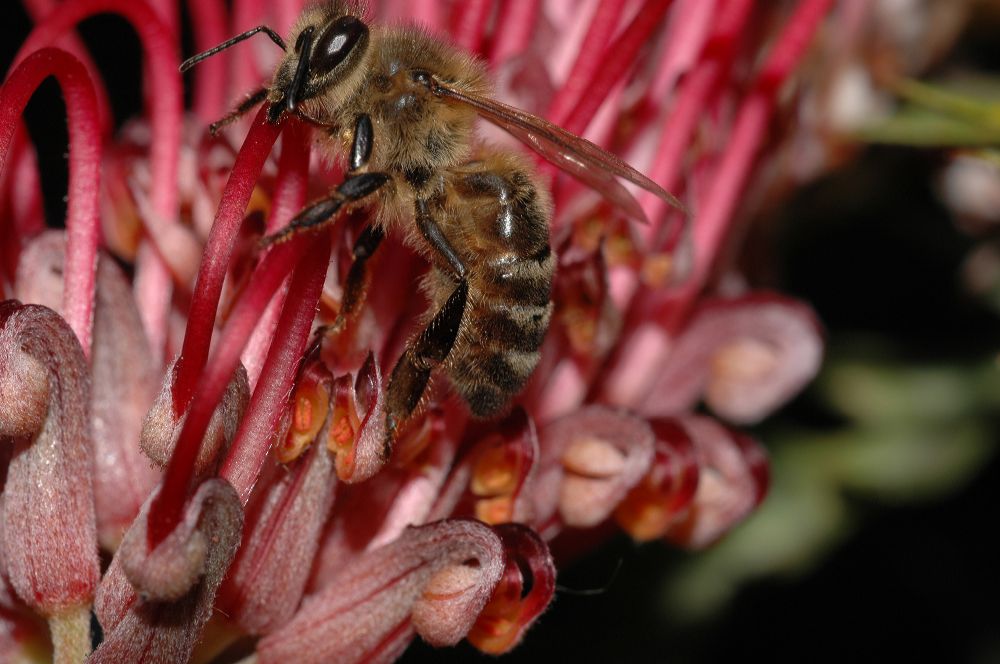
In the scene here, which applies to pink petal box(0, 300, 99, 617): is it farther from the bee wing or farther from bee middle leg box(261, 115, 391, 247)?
the bee wing

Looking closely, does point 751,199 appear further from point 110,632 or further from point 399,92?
point 110,632

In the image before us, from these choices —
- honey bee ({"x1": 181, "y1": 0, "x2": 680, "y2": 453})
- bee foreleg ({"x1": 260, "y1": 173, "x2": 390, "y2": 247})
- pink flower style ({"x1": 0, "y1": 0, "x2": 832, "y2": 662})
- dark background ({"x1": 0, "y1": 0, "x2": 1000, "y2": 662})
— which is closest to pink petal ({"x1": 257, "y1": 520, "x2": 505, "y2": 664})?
pink flower style ({"x1": 0, "y1": 0, "x2": 832, "y2": 662})

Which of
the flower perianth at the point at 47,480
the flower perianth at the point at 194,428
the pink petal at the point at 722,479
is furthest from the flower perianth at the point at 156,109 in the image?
the pink petal at the point at 722,479

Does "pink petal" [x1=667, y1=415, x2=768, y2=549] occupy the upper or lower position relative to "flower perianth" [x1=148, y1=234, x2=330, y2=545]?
lower

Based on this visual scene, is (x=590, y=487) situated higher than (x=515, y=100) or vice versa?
(x=515, y=100)

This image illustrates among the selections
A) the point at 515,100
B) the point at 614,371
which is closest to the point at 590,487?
the point at 614,371

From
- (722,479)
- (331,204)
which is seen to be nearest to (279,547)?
(331,204)
